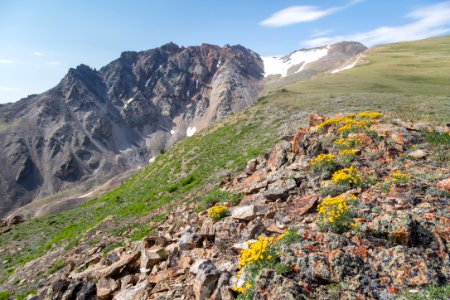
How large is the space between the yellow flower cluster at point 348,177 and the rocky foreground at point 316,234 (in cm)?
5

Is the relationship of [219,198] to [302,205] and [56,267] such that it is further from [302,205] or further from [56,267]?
[56,267]

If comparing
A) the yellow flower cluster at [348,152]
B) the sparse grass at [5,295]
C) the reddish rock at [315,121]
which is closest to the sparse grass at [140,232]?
the sparse grass at [5,295]

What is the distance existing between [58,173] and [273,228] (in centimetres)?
19999

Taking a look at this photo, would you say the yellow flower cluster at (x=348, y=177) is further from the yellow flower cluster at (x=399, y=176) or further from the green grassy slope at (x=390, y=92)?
the green grassy slope at (x=390, y=92)

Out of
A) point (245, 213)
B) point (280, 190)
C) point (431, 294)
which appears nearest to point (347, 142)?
point (280, 190)

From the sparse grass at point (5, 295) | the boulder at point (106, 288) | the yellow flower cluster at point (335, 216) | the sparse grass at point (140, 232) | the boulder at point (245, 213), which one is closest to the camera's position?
the yellow flower cluster at point (335, 216)

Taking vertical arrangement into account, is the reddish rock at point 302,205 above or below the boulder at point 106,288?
above

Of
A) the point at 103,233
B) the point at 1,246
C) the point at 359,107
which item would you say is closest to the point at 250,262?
the point at 103,233

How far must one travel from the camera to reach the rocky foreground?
7945 mm

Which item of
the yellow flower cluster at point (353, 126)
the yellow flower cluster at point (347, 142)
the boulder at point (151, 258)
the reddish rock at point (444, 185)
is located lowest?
the boulder at point (151, 258)

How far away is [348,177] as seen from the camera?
11812 millimetres

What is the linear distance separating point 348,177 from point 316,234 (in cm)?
328

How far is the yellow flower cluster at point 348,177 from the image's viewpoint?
11.7 meters

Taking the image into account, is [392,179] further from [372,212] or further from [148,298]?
[148,298]
